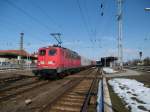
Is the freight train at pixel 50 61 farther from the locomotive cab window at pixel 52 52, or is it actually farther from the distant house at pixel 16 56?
the distant house at pixel 16 56

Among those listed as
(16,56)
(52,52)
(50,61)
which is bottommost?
(50,61)

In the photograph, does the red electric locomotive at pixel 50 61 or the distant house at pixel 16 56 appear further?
the distant house at pixel 16 56

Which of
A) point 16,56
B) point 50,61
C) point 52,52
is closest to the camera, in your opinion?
point 50,61

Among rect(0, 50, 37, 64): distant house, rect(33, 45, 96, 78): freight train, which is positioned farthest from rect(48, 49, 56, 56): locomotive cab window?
rect(0, 50, 37, 64): distant house

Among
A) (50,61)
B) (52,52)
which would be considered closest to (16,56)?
(52,52)

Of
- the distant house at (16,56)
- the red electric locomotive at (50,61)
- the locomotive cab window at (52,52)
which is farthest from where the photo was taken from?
the distant house at (16,56)

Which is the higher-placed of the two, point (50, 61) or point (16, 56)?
point (16, 56)

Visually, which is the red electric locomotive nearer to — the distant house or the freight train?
the freight train

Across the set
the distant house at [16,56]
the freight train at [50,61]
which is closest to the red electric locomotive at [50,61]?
the freight train at [50,61]

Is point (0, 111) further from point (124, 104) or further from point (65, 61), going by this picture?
point (65, 61)

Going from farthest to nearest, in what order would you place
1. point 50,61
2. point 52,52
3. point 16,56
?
point 16,56, point 52,52, point 50,61

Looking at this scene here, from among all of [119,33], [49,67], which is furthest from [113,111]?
[119,33]

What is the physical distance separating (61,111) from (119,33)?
90.3ft

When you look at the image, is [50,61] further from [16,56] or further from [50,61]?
[16,56]
